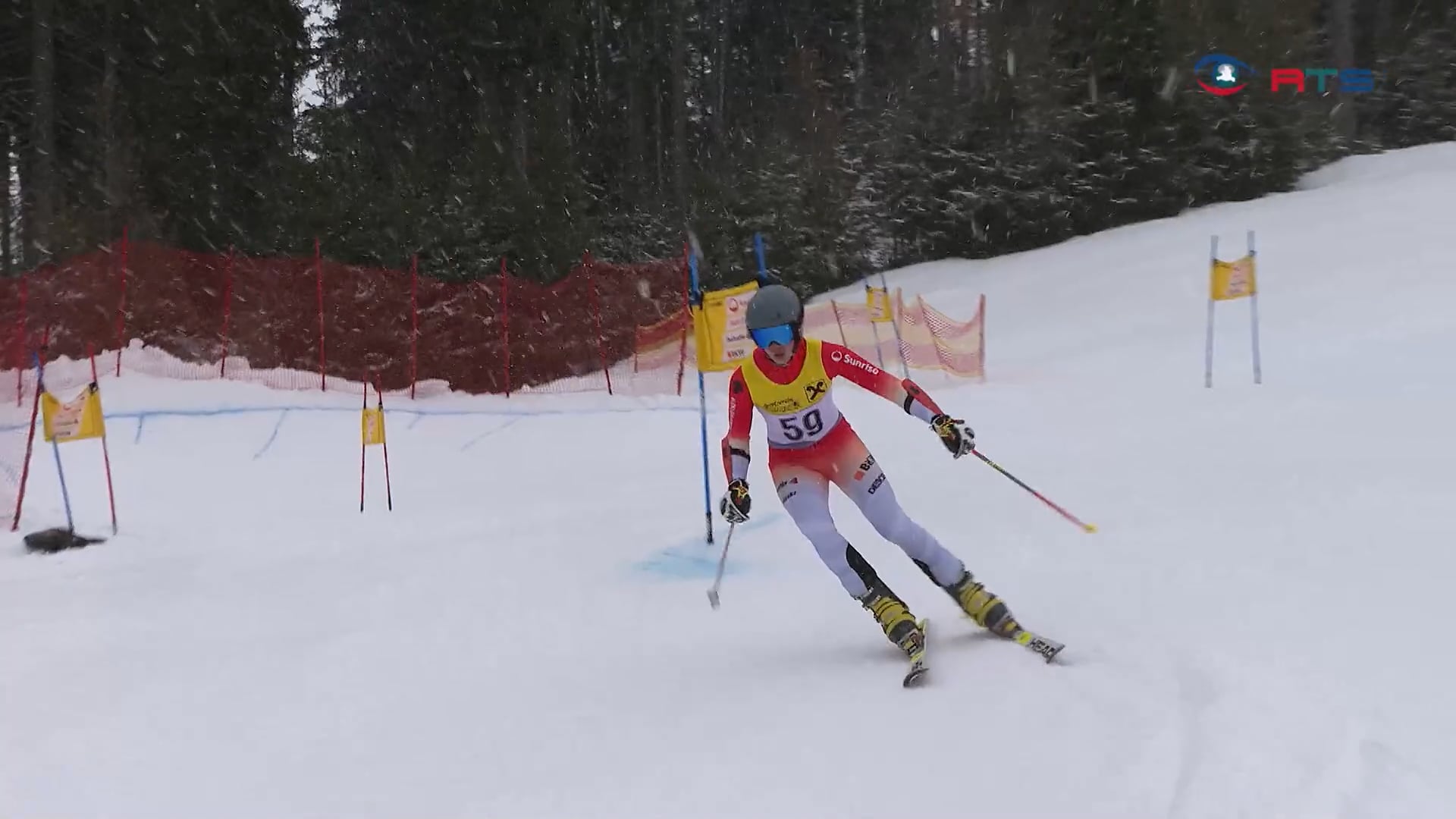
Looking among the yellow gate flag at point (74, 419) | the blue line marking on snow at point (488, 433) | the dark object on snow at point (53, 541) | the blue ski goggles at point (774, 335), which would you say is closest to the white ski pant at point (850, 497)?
the blue ski goggles at point (774, 335)

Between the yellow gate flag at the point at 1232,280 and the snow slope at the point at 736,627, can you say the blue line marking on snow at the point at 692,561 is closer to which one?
the snow slope at the point at 736,627

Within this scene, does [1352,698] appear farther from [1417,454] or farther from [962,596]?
[1417,454]

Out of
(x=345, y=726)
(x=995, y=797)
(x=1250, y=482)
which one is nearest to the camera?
(x=995, y=797)

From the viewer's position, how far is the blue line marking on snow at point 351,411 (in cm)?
1228

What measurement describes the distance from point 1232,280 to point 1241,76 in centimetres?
1556

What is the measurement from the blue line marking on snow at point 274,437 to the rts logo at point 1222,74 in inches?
885

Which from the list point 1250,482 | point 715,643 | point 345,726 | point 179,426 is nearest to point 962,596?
point 715,643

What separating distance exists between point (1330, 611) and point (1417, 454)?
4075 millimetres

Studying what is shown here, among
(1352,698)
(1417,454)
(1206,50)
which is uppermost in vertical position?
(1206,50)

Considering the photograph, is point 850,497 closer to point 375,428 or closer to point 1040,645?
point 1040,645

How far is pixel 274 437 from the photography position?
40.0 feet

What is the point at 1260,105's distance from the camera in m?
25.2

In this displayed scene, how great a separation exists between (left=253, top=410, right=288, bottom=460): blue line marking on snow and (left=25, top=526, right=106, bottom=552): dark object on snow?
10.9 ft

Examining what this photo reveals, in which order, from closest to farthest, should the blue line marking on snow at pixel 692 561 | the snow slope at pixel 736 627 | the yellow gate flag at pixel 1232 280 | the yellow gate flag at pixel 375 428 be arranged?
the snow slope at pixel 736 627
the blue line marking on snow at pixel 692 561
the yellow gate flag at pixel 375 428
the yellow gate flag at pixel 1232 280
